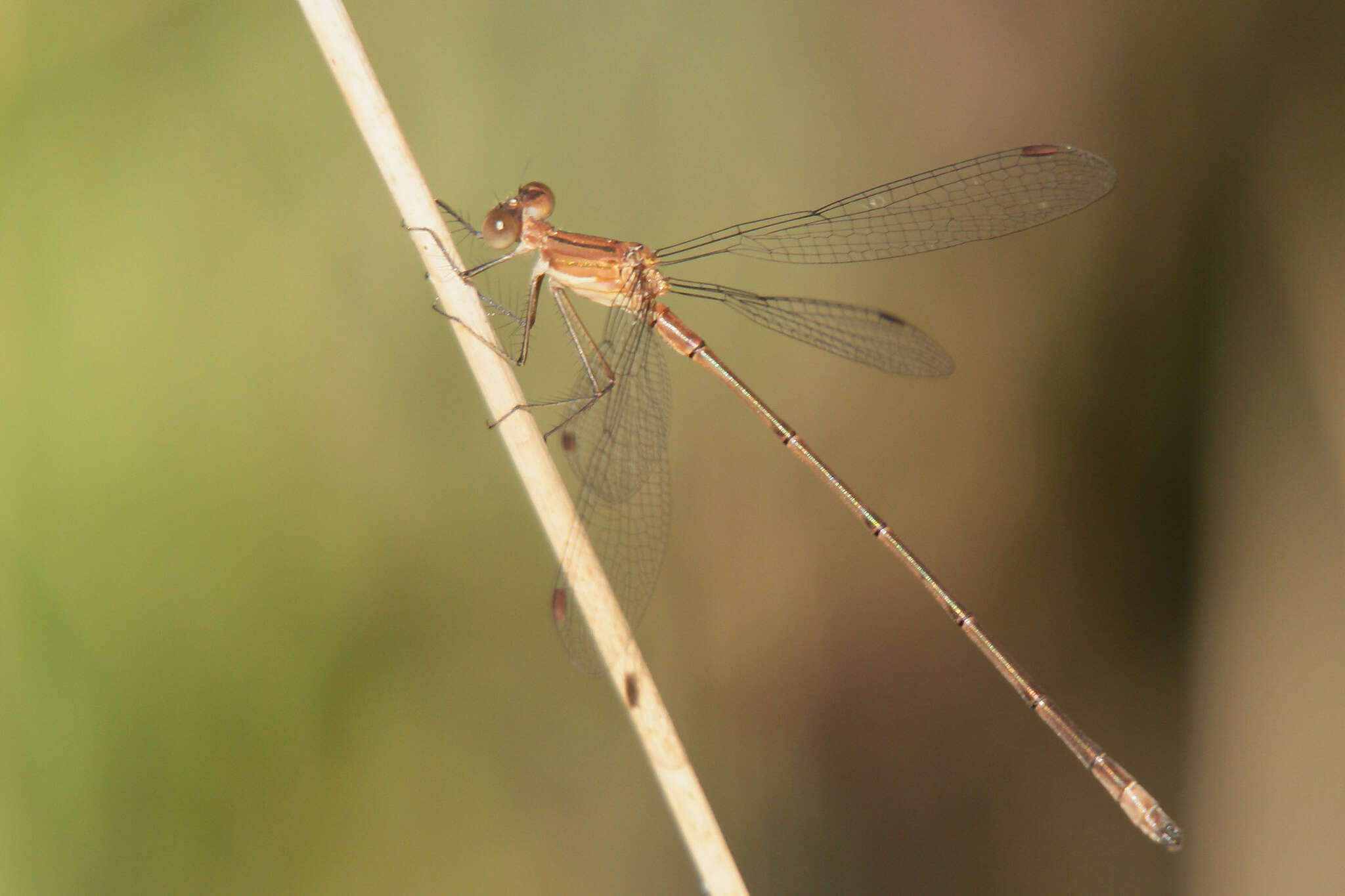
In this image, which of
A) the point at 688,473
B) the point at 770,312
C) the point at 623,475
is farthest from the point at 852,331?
the point at 623,475

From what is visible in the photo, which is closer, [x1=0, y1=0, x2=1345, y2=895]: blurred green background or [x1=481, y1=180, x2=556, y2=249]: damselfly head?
[x1=0, y1=0, x2=1345, y2=895]: blurred green background

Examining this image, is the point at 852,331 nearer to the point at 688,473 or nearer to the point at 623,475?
the point at 688,473

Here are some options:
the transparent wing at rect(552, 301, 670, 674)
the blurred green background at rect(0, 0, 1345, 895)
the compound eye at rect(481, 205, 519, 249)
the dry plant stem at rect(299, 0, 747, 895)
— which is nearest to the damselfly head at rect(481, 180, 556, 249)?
the compound eye at rect(481, 205, 519, 249)

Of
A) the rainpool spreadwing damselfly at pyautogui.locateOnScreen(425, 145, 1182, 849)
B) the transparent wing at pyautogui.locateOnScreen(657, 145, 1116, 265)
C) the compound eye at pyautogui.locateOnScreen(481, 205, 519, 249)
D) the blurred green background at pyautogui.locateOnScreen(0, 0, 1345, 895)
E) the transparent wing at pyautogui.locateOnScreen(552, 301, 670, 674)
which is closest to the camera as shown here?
the transparent wing at pyautogui.locateOnScreen(552, 301, 670, 674)

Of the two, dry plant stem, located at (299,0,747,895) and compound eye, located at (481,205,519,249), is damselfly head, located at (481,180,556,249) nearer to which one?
compound eye, located at (481,205,519,249)

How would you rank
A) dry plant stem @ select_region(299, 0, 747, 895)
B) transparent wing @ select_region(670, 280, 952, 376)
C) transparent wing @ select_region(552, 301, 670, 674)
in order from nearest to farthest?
dry plant stem @ select_region(299, 0, 747, 895) < transparent wing @ select_region(552, 301, 670, 674) < transparent wing @ select_region(670, 280, 952, 376)

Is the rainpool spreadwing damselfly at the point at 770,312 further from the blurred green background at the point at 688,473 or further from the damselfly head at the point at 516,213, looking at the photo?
the blurred green background at the point at 688,473

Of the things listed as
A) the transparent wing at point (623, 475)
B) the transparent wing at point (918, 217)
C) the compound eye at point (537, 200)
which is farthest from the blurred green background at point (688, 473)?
the transparent wing at point (623, 475)
